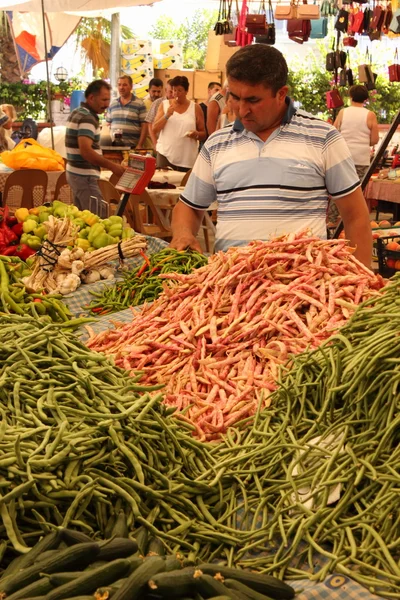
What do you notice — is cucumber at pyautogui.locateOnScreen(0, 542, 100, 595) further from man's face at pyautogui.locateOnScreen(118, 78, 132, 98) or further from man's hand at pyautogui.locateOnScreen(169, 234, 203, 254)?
man's face at pyautogui.locateOnScreen(118, 78, 132, 98)

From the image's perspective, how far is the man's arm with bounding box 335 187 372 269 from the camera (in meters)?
3.85

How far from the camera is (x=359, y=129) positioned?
1083 cm

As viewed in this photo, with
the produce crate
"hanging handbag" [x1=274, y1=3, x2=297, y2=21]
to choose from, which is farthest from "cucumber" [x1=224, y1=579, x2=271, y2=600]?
"hanging handbag" [x1=274, y1=3, x2=297, y2=21]

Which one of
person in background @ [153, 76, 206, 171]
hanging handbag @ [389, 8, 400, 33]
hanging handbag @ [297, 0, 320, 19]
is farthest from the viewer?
hanging handbag @ [297, 0, 320, 19]

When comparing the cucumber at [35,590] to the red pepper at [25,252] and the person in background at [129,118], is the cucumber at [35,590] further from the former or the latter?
the person in background at [129,118]

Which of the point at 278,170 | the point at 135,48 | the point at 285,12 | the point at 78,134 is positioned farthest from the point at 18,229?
the point at 135,48

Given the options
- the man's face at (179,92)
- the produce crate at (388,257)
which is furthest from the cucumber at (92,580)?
the man's face at (179,92)

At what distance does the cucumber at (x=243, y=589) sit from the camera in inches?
62.4

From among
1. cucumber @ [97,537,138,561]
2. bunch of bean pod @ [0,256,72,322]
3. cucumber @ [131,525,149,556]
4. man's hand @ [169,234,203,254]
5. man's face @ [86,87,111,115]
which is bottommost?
bunch of bean pod @ [0,256,72,322]

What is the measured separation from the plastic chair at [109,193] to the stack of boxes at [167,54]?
10303 millimetres

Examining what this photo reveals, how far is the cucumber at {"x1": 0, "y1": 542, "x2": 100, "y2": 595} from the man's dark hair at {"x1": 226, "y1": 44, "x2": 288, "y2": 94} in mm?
2639

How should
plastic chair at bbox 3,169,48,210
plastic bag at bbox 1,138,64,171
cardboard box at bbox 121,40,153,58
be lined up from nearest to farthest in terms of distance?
plastic chair at bbox 3,169,48,210 < plastic bag at bbox 1,138,64,171 < cardboard box at bbox 121,40,153,58

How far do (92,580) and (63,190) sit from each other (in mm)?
7693

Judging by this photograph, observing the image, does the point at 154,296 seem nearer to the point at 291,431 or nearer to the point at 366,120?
the point at 291,431
